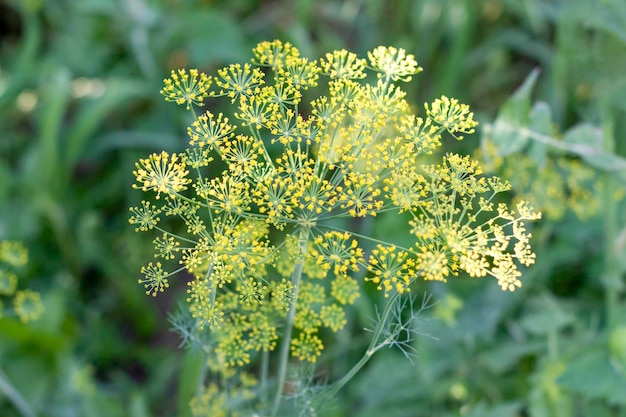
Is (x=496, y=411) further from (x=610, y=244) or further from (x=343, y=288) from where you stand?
(x=343, y=288)

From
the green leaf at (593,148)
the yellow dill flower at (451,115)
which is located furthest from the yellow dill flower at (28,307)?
the green leaf at (593,148)

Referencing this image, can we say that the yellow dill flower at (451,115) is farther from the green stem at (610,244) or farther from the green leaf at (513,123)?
the green stem at (610,244)

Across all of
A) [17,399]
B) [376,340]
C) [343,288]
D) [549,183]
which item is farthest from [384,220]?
[17,399]

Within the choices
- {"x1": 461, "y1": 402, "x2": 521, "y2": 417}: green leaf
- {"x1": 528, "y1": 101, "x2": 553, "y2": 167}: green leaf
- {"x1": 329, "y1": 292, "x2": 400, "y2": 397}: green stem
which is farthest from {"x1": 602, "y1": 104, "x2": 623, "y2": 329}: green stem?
{"x1": 329, "y1": 292, "x2": 400, "y2": 397}: green stem

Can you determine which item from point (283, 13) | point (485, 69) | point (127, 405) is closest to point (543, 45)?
point (485, 69)

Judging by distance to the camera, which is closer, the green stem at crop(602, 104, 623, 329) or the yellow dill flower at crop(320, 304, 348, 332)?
the yellow dill flower at crop(320, 304, 348, 332)

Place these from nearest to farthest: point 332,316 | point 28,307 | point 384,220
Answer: point 332,316, point 28,307, point 384,220

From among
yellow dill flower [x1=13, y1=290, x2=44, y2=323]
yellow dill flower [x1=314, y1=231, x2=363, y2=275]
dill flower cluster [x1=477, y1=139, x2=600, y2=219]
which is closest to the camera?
yellow dill flower [x1=314, y1=231, x2=363, y2=275]

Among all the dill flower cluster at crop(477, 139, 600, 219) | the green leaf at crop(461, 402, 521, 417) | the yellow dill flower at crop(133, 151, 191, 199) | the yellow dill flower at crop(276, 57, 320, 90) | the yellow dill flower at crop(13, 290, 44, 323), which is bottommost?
the green leaf at crop(461, 402, 521, 417)

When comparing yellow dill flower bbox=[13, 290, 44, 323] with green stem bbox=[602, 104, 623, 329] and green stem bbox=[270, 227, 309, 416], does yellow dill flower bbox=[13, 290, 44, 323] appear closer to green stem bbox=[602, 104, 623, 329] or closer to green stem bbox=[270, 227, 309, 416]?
green stem bbox=[270, 227, 309, 416]
